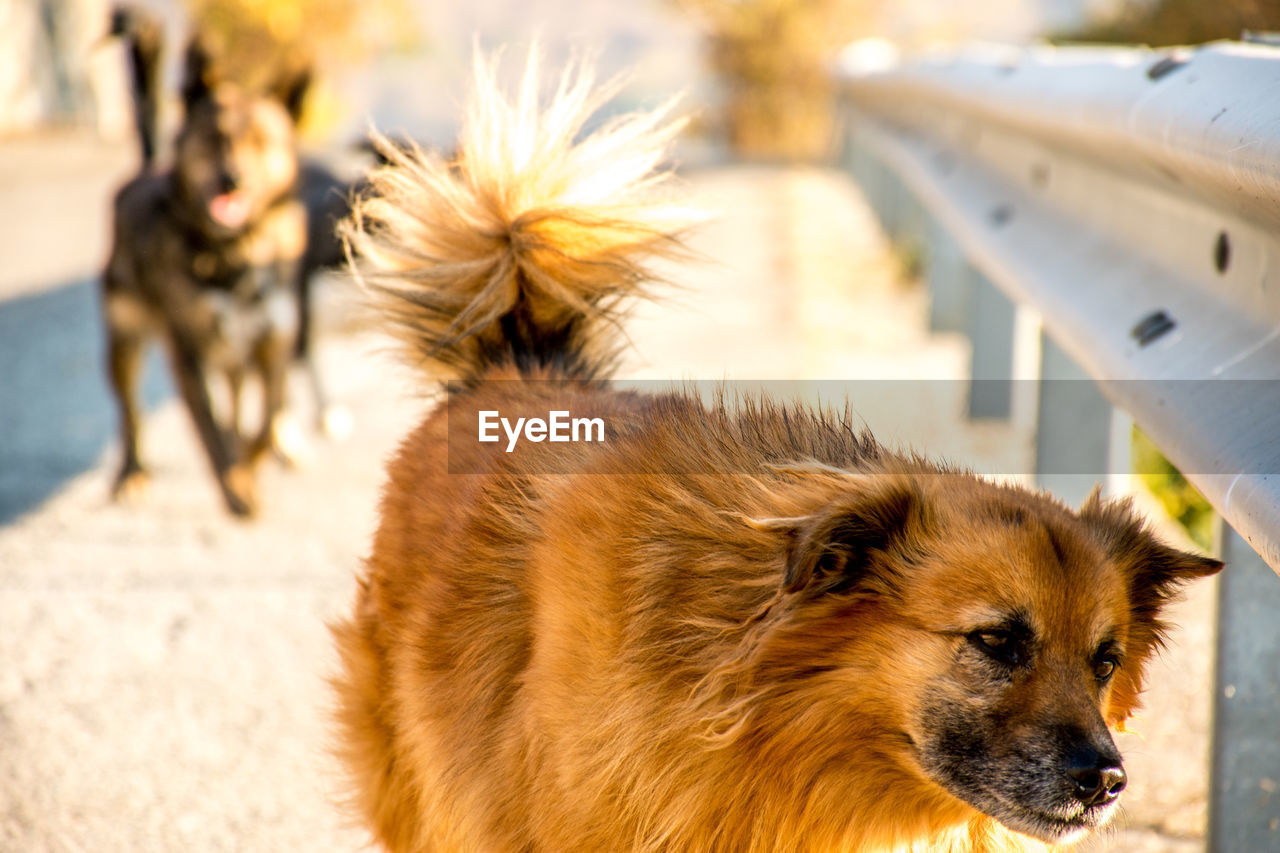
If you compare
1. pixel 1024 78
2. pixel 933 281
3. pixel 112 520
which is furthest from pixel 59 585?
pixel 933 281

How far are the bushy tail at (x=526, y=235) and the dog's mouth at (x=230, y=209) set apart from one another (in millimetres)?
2982

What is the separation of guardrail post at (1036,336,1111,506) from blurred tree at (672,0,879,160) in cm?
1861

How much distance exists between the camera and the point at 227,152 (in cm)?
621

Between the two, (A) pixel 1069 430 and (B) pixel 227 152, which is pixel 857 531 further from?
(B) pixel 227 152

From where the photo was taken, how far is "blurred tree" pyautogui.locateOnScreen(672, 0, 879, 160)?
22.5 m

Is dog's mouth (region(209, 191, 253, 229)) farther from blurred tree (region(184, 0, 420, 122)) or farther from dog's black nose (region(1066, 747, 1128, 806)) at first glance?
blurred tree (region(184, 0, 420, 122))

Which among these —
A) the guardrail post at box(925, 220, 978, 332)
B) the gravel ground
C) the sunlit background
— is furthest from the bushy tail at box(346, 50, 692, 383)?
the sunlit background

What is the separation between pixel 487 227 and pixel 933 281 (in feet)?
16.5

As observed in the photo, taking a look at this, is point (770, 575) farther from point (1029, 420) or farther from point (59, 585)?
point (1029, 420)

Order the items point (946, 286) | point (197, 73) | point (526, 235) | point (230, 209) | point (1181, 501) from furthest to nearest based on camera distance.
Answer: point (946, 286) → point (197, 73) → point (230, 209) → point (1181, 501) → point (526, 235)

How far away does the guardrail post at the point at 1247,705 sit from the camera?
2.49 metres

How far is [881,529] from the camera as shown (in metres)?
2.14

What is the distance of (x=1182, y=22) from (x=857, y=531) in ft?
22.4
